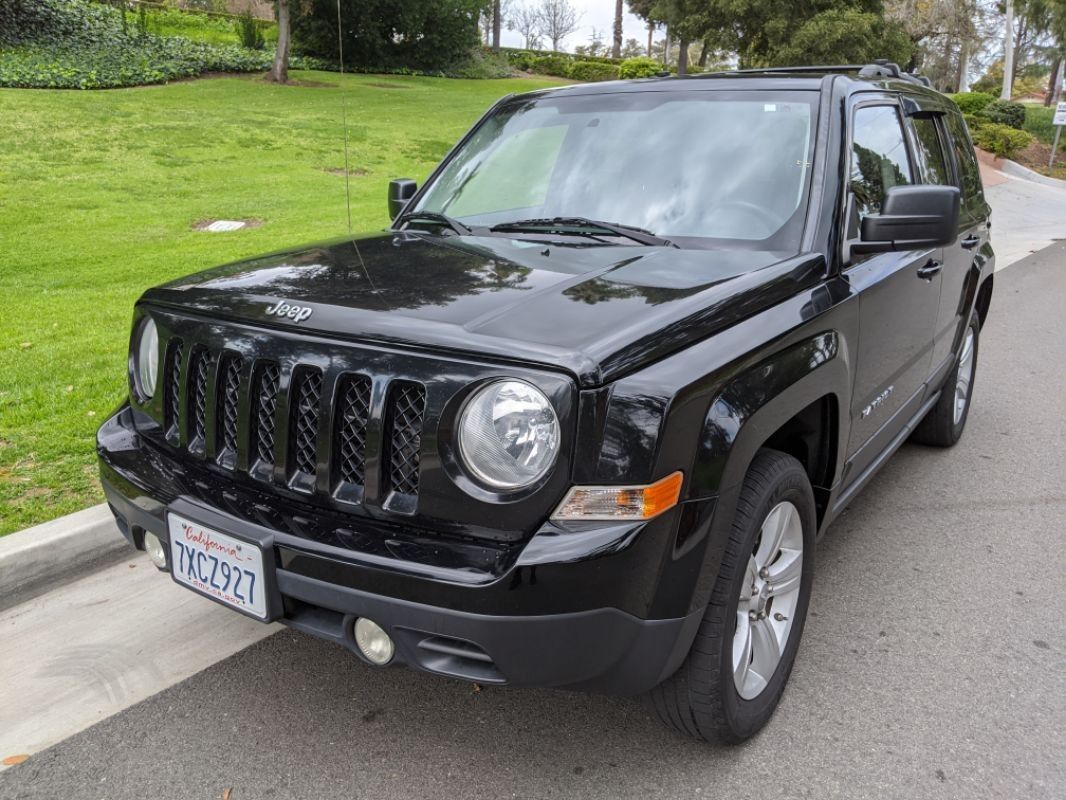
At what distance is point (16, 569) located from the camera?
3355 millimetres

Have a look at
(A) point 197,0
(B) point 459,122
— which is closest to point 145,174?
(B) point 459,122

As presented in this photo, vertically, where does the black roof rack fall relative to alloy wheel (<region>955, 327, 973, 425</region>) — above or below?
above

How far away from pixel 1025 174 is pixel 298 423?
2659 cm

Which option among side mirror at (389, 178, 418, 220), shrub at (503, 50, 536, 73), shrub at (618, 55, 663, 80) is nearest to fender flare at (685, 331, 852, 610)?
side mirror at (389, 178, 418, 220)

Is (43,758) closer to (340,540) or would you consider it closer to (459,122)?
(340,540)

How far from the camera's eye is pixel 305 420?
7.61ft

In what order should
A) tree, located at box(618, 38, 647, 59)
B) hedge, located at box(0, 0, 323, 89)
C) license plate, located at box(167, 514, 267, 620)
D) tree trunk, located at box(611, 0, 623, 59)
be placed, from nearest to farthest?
license plate, located at box(167, 514, 267, 620)
hedge, located at box(0, 0, 323, 89)
tree trunk, located at box(611, 0, 623, 59)
tree, located at box(618, 38, 647, 59)

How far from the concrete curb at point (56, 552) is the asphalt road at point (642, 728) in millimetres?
913

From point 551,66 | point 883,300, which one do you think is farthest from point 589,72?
point 883,300

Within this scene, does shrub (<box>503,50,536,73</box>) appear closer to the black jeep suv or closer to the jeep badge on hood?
the black jeep suv

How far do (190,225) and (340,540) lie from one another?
10.2 metres

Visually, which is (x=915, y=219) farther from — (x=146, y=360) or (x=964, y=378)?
(x=964, y=378)

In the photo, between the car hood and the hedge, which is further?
the hedge

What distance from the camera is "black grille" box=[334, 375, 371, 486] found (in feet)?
7.29
